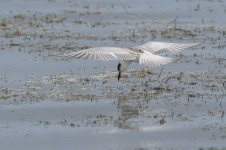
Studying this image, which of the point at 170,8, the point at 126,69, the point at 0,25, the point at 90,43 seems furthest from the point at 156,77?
the point at 170,8

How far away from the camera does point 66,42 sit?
16938mm

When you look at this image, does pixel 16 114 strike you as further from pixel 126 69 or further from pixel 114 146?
pixel 126 69

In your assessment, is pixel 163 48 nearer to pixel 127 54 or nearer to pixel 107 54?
pixel 127 54

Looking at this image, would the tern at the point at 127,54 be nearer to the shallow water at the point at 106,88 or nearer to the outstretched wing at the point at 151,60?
the outstretched wing at the point at 151,60

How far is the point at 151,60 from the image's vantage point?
1226 cm

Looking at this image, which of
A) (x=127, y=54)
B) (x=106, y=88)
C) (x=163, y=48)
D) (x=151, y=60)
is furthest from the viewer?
(x=163, y=48)

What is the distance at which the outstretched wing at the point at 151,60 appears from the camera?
1205 cm

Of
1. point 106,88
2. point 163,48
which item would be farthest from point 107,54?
point 163,48

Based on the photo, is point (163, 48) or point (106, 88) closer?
point (106, 88)

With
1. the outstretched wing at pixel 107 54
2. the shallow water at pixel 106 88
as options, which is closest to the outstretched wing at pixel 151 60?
the outstretched wing at pixel 107 54

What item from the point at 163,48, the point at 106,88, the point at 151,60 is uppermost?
the point at 163,48

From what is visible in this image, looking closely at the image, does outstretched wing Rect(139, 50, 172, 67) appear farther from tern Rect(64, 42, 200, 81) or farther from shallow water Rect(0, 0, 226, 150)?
shallow water Rect(0, 0, 226, 150)

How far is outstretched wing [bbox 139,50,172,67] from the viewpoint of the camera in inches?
474

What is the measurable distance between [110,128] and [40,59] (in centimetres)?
513
